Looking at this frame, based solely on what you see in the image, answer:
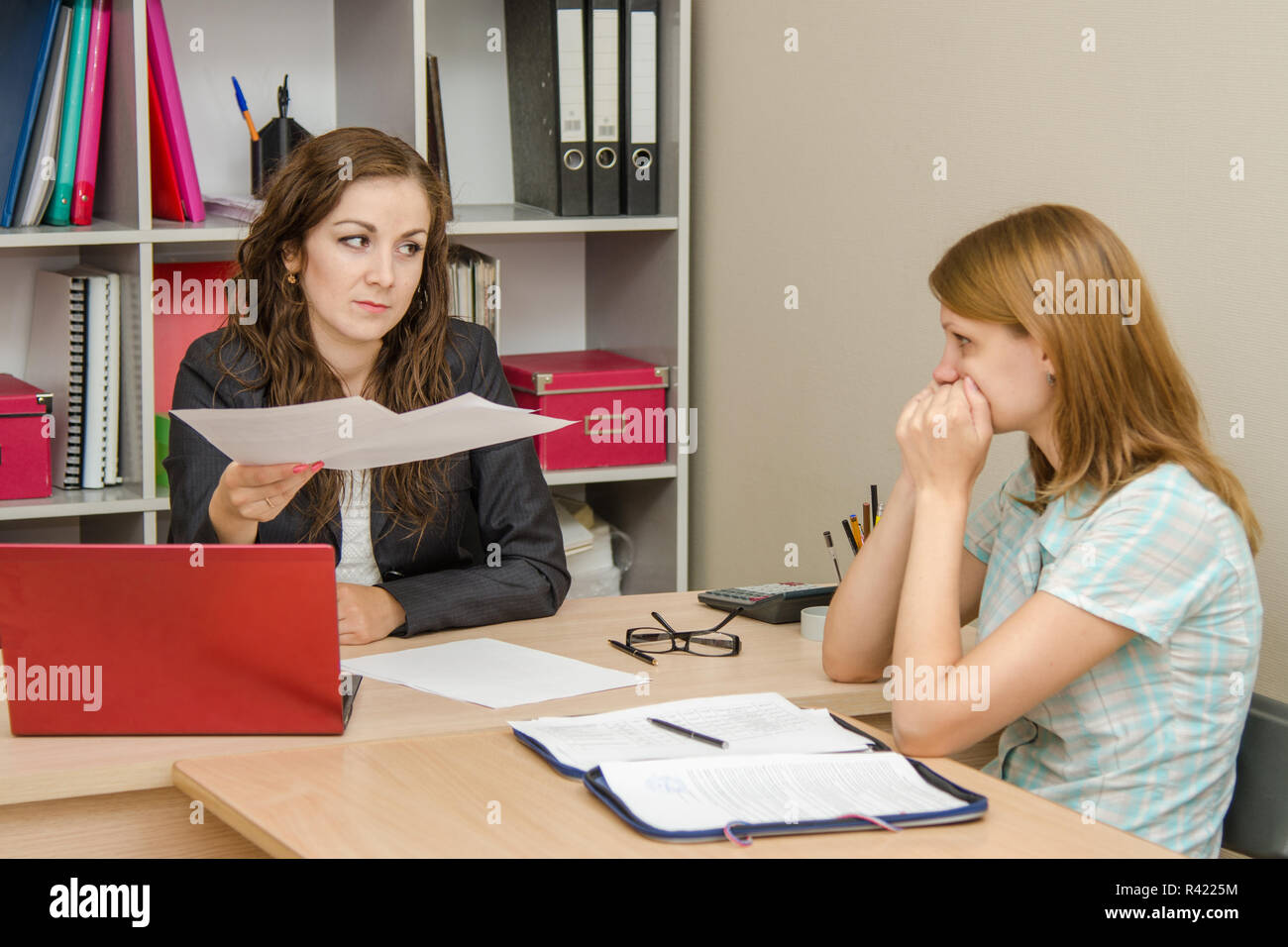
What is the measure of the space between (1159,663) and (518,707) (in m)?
0.63

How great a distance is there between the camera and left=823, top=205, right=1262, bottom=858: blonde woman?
1246mm

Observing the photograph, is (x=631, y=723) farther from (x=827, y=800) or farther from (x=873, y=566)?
(x=873, y=566)

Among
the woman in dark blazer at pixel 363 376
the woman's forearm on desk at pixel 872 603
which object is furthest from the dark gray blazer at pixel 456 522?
the woman's forearm on desk at pixel 872 603

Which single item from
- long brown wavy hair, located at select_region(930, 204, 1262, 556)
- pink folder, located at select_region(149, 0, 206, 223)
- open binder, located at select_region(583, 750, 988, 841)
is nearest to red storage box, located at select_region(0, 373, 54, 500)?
pink folder, located at select_region(149, 0, 206, 223)

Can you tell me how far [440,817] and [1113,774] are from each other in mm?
633

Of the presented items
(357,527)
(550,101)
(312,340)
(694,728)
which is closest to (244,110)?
(550,101)

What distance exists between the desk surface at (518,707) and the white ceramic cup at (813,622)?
1 cm

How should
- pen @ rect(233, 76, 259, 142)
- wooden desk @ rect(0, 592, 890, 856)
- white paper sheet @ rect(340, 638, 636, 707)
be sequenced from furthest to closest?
pen @ rect(233, 76, 259, 142), white paper sheet @ rect(340, 638, 636, 707), wooden desk @ rect(0, 592, 890, 856)

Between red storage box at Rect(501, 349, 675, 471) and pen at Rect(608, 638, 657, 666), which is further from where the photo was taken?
red storage box at Rect(501, 349, 675, 471)

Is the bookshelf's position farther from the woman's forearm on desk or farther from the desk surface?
the woman's forearm on desk

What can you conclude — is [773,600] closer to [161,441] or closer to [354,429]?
[354,429]

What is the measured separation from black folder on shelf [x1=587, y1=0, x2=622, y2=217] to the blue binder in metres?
0.94
